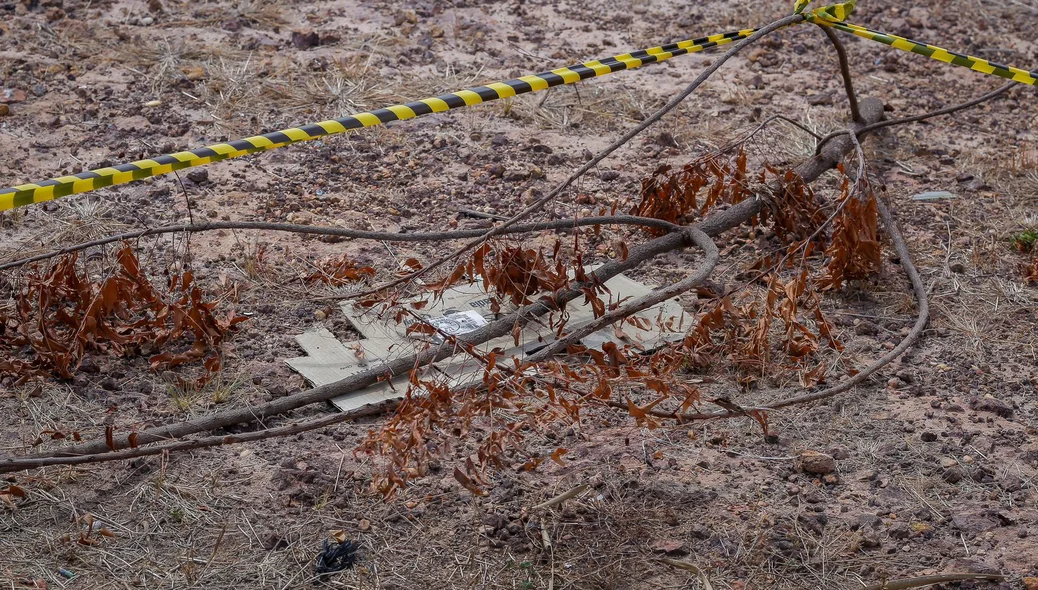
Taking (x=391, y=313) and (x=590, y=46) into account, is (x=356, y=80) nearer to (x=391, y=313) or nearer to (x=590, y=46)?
(x=590, y=46)

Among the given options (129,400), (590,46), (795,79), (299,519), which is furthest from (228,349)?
(795,79)

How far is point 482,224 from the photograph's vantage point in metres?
5.11

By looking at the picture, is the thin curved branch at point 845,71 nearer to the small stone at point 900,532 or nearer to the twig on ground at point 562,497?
the small stone at point 900,532

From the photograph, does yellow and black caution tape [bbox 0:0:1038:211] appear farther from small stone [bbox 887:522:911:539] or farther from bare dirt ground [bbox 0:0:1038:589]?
small stone [bbox 887:522:911:539]

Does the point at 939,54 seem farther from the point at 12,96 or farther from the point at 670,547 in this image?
the point at 12,96

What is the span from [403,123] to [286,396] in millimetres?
2707

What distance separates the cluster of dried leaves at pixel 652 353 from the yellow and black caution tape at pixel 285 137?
68 cm

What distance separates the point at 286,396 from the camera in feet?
12.6

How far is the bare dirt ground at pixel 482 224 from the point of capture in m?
3.17

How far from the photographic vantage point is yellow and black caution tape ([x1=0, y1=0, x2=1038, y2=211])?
3.56 m

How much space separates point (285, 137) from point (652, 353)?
1705mm

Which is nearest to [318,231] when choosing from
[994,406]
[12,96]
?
[994,406]

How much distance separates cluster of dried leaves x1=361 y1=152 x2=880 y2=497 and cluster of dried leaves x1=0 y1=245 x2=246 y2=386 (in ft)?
3.03

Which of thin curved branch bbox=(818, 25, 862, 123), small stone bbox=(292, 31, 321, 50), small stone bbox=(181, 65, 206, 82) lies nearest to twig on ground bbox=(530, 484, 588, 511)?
thin curved branch bbox=(818, 25, 862, 123)
